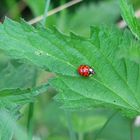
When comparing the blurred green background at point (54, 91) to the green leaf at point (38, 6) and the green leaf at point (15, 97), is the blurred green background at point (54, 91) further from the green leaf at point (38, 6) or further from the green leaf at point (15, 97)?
the green leaf at point (15, 97)

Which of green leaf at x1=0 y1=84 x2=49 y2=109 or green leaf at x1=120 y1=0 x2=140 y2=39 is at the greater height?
green leaf at x1=120 y1=0 x2=140 y2=39

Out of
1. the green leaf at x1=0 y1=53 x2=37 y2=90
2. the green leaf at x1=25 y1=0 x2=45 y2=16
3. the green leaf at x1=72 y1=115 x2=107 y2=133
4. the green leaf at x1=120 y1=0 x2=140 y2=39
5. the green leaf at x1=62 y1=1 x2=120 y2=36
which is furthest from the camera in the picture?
the green leaf at x1=62 y1=1 x2=120 y2=36

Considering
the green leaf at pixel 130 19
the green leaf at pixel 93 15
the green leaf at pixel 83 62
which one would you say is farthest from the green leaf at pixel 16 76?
the green leaf at pixel 93 15

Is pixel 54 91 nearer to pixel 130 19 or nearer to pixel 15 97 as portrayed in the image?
pixel 15 97

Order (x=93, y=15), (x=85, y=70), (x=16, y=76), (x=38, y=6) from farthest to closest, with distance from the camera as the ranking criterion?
(x=93, y=15), (x=38, y=6), (x=16, y=76), (x=85, y=70)

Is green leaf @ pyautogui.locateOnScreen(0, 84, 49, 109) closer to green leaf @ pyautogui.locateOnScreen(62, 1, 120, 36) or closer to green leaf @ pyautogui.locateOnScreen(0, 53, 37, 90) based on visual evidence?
green leaf @ pyautogui.locateOnScreen(0, 53, 37, 90)

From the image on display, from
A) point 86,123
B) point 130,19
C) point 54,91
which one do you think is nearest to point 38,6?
point 54,91

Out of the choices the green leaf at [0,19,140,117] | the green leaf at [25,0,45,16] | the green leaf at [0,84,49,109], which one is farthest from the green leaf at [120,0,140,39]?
the green leaf at [25,0,45,16]
